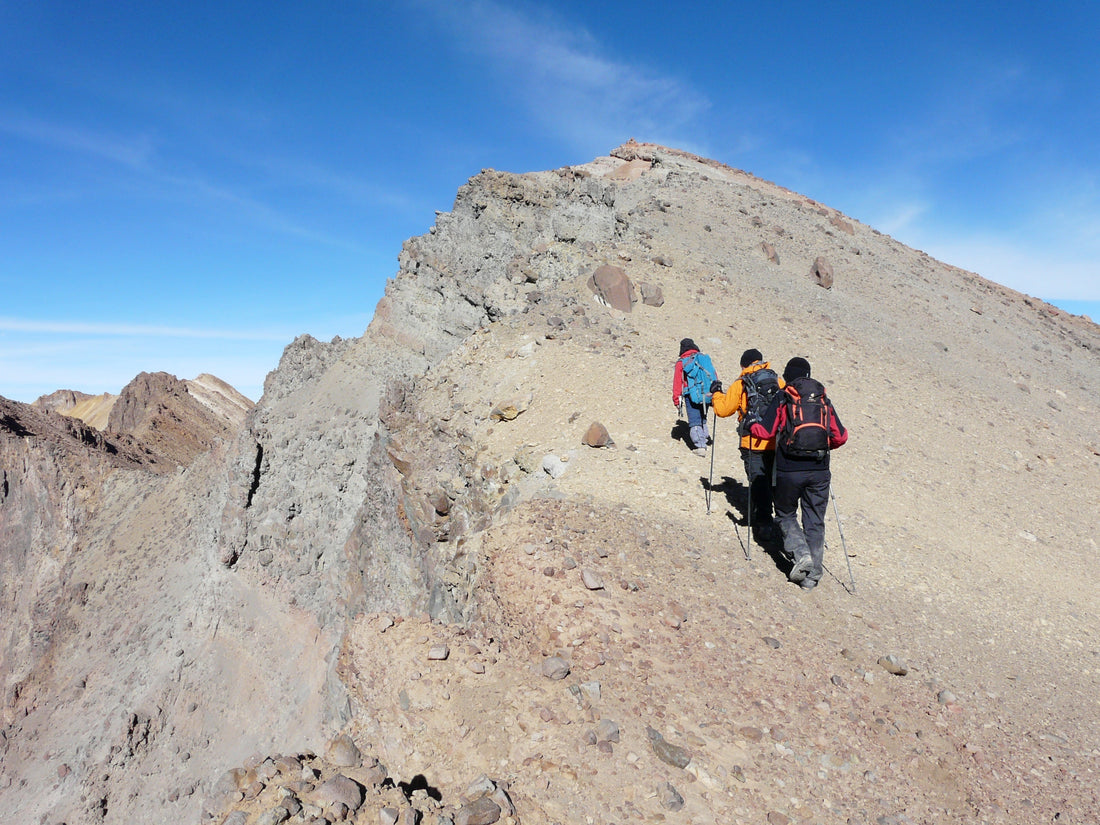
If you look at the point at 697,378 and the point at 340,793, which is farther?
the point at 697,378

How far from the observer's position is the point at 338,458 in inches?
562

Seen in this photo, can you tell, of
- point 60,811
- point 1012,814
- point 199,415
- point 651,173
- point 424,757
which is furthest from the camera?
point 199,415

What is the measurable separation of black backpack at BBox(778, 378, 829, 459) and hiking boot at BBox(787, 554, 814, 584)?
3.77ft

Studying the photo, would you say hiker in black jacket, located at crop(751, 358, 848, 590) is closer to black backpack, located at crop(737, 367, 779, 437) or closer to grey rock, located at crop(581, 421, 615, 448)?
black backpack, located at crop(737, 367, 779, 437)

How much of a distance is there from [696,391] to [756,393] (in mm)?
2164

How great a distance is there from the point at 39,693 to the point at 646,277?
2016 cm

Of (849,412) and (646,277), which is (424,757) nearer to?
(849,412)

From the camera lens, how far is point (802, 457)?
19.4ft

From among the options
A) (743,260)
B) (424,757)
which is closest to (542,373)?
(424,757)

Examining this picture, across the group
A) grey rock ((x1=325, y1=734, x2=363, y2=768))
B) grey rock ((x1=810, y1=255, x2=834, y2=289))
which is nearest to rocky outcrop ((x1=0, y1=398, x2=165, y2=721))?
grey rock ((x1=325, y1=734, x2=363, y2=768))

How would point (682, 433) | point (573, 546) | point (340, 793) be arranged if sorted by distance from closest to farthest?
1. point (340, 793)
2. point (573, 546)
3. point (682, 433)

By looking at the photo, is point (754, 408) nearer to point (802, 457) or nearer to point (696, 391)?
point (802, 457)

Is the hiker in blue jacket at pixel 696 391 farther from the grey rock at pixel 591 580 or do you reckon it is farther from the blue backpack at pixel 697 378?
the grey rock at pixel 591 580

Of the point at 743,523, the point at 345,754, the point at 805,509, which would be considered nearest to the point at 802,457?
the point at 805,509
